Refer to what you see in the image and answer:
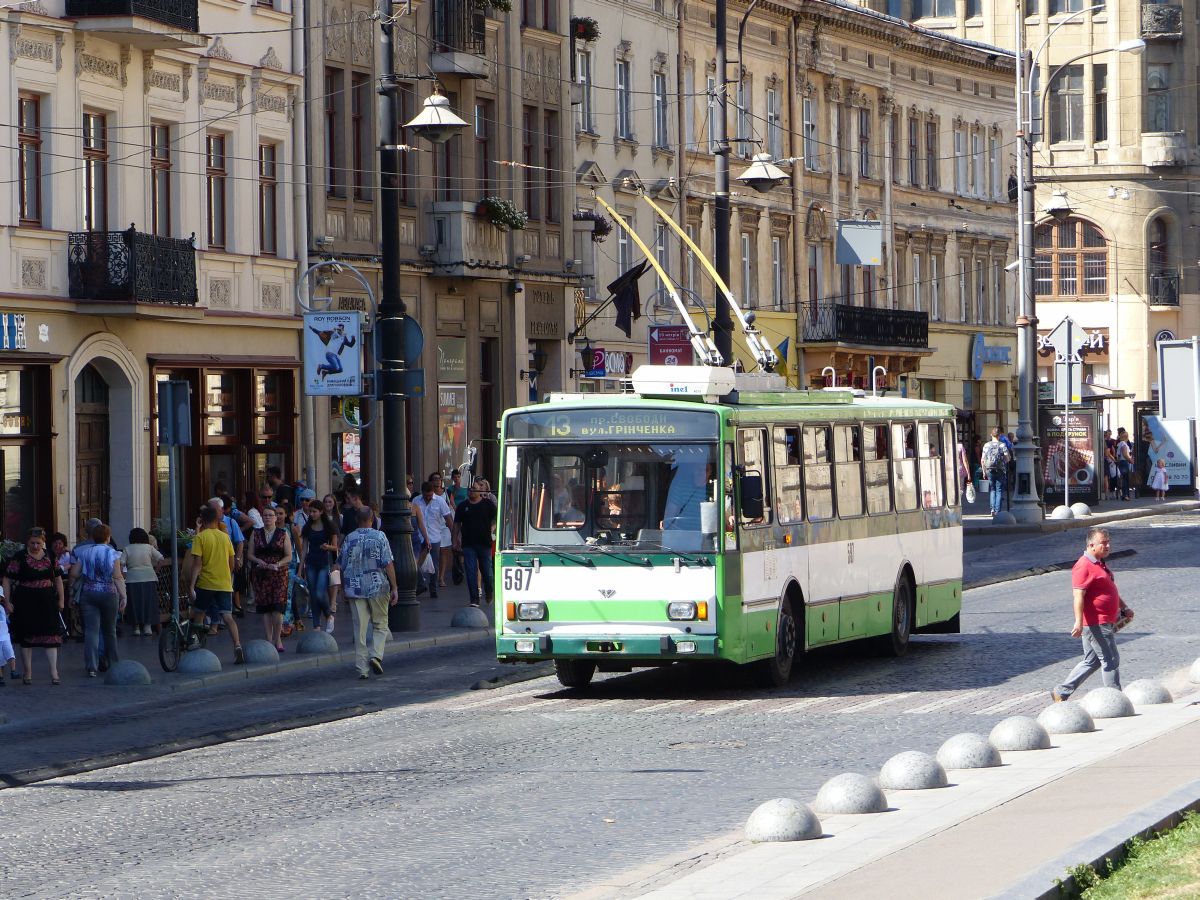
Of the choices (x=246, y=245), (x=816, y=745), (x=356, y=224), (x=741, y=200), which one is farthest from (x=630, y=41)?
(x=816, y=745)

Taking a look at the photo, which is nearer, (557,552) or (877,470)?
(557,552)

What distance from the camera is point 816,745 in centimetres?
1622

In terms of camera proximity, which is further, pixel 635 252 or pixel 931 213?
pixel 931 213

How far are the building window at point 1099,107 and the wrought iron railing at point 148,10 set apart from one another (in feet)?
180

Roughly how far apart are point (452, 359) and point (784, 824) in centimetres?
3203

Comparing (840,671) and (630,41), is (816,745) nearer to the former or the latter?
(840,671)

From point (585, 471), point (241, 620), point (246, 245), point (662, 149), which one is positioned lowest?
point (241, 620)

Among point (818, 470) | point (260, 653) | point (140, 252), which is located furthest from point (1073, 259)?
point (260, 653)

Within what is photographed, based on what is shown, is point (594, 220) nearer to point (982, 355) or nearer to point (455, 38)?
point (455, 38)

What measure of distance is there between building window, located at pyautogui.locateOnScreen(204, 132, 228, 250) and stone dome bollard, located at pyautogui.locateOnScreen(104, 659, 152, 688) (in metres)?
14.9

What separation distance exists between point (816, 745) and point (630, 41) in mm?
35376

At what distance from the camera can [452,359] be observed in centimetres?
4294

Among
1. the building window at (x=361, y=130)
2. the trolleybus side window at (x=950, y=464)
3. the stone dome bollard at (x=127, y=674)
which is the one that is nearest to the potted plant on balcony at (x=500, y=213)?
the building window at (x=361, y=130)

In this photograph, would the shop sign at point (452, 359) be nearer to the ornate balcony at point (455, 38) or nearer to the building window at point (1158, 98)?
the ornate balcony at point (455, 38)
